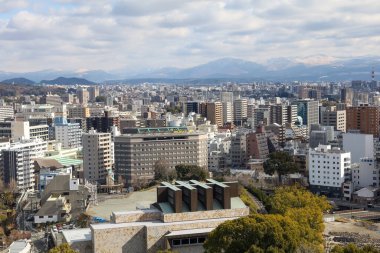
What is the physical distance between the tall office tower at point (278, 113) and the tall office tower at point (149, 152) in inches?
897

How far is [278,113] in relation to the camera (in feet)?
180

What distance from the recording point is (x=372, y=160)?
27953 millimetres

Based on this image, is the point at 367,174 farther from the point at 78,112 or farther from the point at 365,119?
the point at 78,112

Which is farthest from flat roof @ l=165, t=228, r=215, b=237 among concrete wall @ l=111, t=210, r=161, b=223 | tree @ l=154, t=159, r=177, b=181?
tree @ l=154, t=159, r=177, b=181

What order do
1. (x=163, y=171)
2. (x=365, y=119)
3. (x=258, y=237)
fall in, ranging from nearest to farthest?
(x=258, y=237)
(x=163, y=171)
(x=365, y=119)

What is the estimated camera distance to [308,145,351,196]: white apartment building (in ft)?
92.7

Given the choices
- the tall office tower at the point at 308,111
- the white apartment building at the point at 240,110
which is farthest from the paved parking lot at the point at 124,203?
the white apartment building at the point at 240,110

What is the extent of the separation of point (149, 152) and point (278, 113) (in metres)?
25.1

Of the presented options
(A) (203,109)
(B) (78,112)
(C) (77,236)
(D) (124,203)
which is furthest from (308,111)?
(C) (77,236)

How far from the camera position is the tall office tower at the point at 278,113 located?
179ft

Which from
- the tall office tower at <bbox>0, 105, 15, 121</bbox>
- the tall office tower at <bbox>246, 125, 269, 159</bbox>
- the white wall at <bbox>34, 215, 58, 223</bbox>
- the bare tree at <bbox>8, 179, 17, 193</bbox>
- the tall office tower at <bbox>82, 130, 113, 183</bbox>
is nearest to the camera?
the white wall at <bbox>34, 215, 58, 223</bbox>

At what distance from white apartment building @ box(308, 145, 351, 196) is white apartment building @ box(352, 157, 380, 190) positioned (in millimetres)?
678

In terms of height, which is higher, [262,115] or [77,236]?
[262,115]

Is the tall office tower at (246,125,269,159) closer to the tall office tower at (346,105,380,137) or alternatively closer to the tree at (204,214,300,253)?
the tall office tower at (346,105,380,137)
